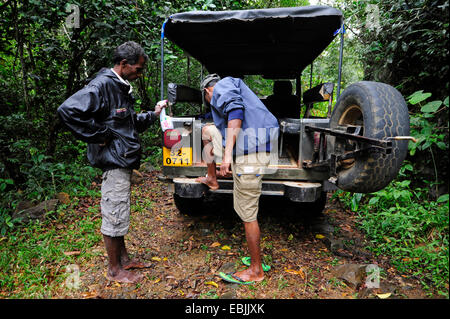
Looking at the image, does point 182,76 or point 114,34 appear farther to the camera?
point 182,76

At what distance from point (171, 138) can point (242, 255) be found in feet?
4.74

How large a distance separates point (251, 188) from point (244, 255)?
89 centimetres

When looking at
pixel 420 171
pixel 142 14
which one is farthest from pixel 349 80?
pixel 142 14

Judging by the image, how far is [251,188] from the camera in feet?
7.63

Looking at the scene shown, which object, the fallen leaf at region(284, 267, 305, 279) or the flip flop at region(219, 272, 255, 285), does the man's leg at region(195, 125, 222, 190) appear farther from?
the fallen leaf at region(284, 267, 305, 279)

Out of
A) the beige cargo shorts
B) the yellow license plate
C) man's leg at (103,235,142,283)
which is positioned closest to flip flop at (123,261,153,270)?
man's leg at (103,235,142,283)

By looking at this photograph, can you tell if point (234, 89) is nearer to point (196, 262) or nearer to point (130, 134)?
point (130, 134)

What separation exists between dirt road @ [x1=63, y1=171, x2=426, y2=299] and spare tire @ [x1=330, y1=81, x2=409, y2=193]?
0.83 m

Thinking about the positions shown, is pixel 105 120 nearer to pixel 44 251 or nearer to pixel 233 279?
pixel 44 251

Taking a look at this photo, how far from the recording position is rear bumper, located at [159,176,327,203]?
255 cm

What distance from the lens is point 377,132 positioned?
192 centimetres

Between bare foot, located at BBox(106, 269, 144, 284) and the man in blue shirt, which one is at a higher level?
the man in blue shirt

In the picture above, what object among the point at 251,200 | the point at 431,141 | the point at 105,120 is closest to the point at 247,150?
the point at 251,200

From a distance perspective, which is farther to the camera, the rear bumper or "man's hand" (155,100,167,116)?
"man's hand" (155,100,167,116)
